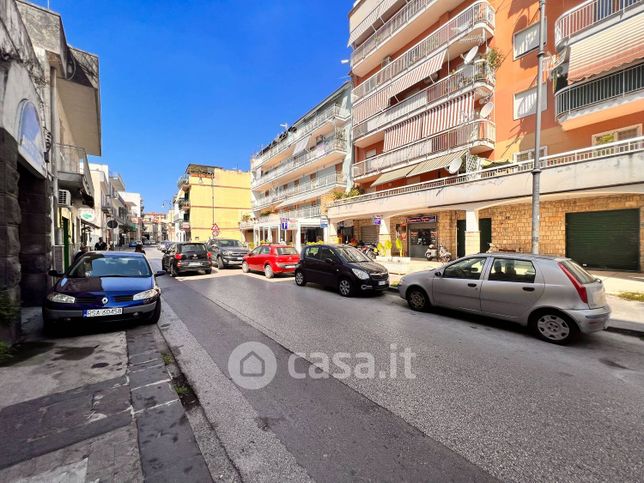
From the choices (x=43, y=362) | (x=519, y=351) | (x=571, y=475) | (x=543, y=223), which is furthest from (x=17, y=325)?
(x=543, y=223)

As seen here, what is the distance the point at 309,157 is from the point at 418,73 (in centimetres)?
1271

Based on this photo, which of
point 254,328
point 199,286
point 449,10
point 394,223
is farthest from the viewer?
point 394,223

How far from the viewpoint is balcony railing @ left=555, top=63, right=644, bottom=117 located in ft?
32.8

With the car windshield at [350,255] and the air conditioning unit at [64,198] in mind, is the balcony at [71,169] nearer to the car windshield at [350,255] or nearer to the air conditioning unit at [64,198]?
the air conditioning unit at [64,198]

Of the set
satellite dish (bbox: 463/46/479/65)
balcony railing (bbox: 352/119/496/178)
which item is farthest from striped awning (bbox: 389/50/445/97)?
balcony railing (bbox: 352/119/496/178)

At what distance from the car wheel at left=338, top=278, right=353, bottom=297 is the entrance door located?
11716 millimetres

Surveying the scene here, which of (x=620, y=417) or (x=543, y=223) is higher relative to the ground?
(x=543, y=223)

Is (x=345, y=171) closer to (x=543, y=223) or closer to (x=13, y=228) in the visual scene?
(x=543, y=223)

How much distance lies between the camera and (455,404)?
9.93 ft

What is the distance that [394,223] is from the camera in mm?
21719

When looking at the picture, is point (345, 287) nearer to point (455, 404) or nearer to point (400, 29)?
point (455, 404)

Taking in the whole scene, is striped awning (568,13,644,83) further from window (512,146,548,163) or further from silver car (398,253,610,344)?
silver car (398,253,610,344)

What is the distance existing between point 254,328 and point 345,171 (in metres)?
21.6

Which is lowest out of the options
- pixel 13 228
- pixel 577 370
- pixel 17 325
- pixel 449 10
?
pixel 577 370
